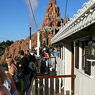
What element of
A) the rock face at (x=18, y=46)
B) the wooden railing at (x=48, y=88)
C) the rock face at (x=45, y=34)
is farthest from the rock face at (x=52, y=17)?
the wooden railing at (x=48, y=88)

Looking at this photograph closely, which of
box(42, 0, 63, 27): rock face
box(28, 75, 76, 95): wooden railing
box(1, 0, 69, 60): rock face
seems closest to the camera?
box(28, 75, 76, 95): wooden railing

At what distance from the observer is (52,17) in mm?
68438

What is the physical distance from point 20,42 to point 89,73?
2042 inches

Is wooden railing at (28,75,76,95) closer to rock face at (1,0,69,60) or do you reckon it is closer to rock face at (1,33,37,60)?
rock face at (1,0,69,60)

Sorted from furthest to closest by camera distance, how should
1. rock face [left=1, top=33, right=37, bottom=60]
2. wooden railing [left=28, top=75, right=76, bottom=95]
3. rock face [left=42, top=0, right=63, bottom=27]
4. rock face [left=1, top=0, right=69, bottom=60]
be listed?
rock face [left=42, top=0, right=63, bottom=27]
rock face [left=1, top=33, right=37, bottom=60]
rock face [left=1, top=0, right=69, bottom=60]
wooden railing [left=28, top=75, right=76, bottom=95]

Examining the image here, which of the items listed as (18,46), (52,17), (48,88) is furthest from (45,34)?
(48,88)

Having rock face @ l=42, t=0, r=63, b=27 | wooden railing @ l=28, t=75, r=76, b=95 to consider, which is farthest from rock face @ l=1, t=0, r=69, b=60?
wooden railing @ l=28, t=75, r=76, b=95

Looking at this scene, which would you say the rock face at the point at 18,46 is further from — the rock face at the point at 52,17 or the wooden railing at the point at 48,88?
the wooden railing at the point at 48,88

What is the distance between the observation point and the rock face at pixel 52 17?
205 feet

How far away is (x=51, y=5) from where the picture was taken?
257ft

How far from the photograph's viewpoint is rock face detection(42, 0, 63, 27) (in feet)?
205

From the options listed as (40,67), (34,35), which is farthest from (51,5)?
(40,67)

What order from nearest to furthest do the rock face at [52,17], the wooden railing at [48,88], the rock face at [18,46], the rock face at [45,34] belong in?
the wooden railing at [48,88]
the rock face at [45,34]
the rock face at [18,46]
the rock face at [52,17]

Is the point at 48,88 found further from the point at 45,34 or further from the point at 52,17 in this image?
the point at 52,17
